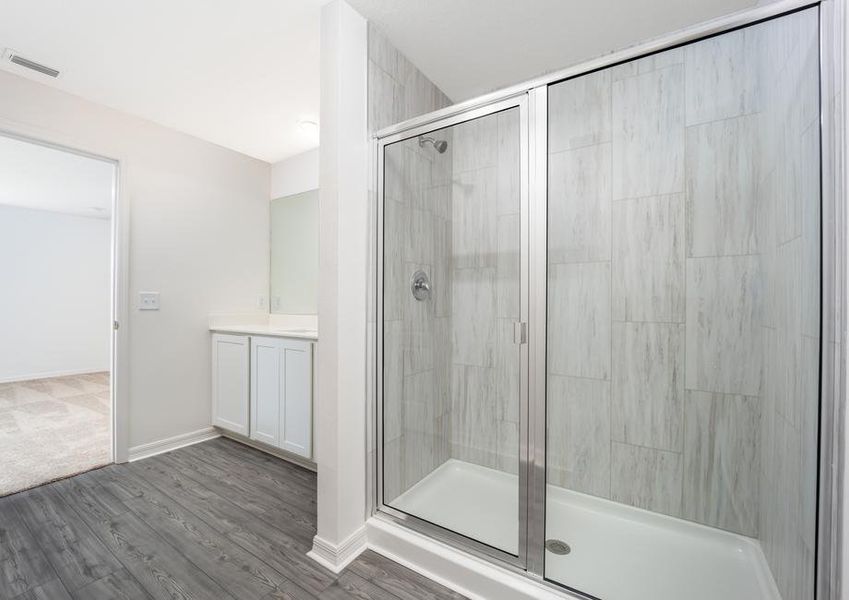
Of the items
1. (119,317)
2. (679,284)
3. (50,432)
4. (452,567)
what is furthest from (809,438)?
(50,432)

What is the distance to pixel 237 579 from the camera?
146cm

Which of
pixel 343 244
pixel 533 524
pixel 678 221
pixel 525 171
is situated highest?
pixel 525 171

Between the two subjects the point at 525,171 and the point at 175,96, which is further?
the point at 175,96

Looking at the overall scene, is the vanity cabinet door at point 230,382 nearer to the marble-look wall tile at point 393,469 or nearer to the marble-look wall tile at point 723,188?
the marble-look wall tile at point 393,469

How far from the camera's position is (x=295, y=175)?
3260 mm

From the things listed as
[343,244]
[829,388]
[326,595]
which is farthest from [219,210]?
[829,388]

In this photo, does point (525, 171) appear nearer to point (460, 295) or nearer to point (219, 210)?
point (460, 295)

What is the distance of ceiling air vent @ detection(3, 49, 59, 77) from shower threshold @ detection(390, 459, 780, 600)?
2.99 m

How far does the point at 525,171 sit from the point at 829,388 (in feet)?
3.48

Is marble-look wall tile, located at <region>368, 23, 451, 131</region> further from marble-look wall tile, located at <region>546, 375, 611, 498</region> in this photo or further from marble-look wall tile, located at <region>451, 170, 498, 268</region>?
marble-look wall tile, located at <region>546, 375, 611, 498</region>

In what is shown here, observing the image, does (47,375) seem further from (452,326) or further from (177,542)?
(452,326)

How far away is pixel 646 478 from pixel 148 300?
131 inches

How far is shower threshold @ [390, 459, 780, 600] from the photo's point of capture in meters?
1.39

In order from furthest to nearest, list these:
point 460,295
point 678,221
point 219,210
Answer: point 219,210
point 460,295
point 678,221
